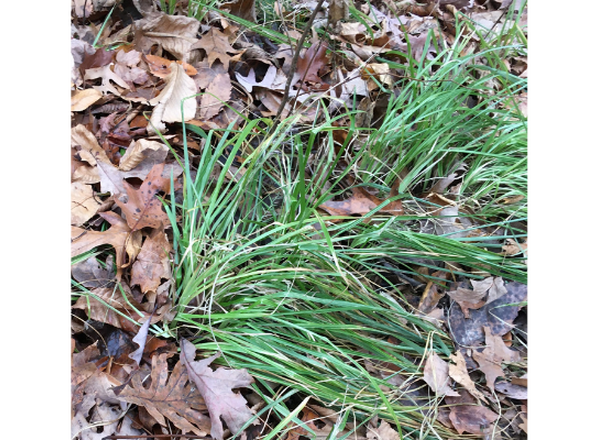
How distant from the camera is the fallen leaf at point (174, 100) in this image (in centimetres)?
165

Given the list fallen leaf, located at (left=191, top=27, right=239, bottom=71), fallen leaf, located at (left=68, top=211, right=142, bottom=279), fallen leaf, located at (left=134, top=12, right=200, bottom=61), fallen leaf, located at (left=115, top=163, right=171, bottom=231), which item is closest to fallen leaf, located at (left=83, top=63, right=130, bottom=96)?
fallen leaf, located at (left=134, top=12, right=200, bottom=61)

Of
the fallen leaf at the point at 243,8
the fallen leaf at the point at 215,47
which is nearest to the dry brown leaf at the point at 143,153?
the fallen leaf at the point at 215,47

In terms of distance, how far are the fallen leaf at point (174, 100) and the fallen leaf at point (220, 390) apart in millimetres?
931

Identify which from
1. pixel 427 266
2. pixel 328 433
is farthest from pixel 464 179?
pixel 328 433

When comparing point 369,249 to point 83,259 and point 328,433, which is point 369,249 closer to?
point 328,433

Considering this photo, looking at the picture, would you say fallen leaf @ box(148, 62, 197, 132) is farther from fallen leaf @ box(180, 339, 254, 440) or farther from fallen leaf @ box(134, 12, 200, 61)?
fallen leaf @ box(180, 339, 254, 440)

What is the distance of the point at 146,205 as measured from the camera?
55.2 inches

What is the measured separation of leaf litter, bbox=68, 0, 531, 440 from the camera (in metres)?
1.15

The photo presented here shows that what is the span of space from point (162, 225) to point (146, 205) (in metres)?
0.09

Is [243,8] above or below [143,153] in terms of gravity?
above

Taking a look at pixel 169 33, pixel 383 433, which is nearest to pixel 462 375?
pixel 383 433

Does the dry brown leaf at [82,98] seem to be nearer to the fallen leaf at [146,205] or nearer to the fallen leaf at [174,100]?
the fallen leaf at [174,100]

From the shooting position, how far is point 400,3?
2453 mm

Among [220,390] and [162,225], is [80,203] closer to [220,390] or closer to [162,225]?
[162,225]
